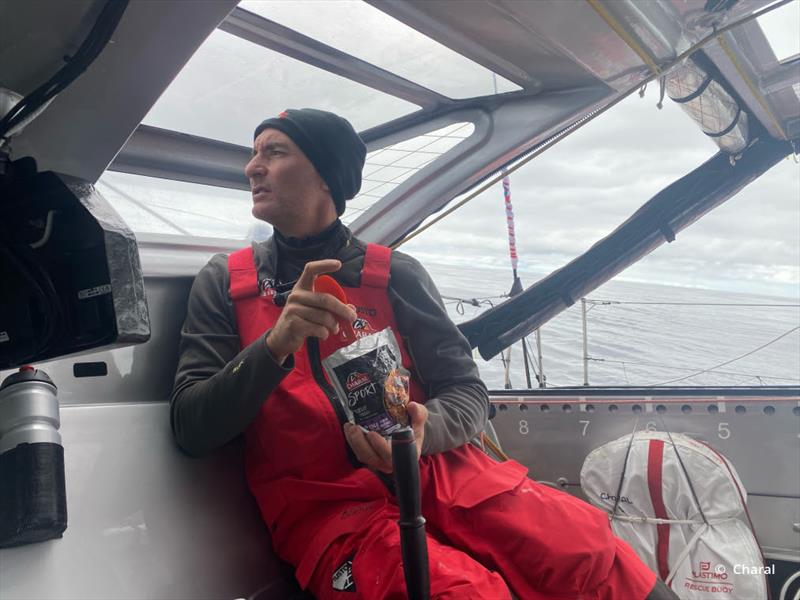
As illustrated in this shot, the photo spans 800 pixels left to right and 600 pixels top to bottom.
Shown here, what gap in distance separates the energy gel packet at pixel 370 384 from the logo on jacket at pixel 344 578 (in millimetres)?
234

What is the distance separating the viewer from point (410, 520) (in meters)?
0.91

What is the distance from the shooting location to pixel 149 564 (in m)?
1.15

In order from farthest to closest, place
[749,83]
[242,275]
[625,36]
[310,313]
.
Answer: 1. [749,83]
2. [625,36]
3. [242,275]
4. [310,313]

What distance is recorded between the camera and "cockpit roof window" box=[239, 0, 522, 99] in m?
1.57

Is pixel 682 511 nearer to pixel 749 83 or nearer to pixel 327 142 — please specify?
pixel 749 83

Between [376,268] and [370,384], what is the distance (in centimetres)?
38

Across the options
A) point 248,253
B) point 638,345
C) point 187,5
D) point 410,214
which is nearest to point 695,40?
point 410,214

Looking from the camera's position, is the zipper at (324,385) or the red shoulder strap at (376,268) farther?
the red shoulder strap at (376,268)

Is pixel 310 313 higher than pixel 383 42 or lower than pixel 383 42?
lower

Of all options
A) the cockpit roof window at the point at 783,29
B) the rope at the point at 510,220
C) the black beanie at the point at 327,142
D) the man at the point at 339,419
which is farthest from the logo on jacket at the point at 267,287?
the rope at the point at 510,220

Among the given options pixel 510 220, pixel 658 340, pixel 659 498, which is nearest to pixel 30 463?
pixel 659 498

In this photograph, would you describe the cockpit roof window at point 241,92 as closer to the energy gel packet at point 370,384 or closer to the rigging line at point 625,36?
the rigging line at point 625,36

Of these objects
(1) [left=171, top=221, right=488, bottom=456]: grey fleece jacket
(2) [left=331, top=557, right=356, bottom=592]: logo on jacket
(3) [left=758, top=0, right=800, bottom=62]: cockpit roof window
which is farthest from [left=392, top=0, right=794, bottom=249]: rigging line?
(2) [left=331, top=557, right=356, bottom=592]: logo on jacket

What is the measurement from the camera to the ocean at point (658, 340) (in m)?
3.20
